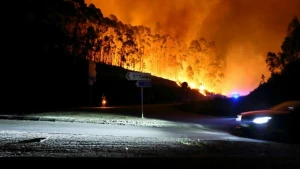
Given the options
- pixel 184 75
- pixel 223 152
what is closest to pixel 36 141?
pixel 223 152

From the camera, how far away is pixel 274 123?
15109mm

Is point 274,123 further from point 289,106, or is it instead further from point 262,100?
point 262,100

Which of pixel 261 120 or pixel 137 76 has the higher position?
pixel 137 76

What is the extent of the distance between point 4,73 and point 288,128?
38.6m

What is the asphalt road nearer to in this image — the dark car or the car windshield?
the dark car

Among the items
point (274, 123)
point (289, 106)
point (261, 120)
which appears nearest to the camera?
point (274, 123)

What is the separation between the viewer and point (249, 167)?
8.88 m

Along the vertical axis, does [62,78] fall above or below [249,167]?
above

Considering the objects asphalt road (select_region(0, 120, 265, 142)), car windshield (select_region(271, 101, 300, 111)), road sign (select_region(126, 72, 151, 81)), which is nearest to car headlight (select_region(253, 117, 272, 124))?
asphalt road (select_region(0, 120, 265, 142))

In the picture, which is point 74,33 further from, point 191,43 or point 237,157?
point 237,157

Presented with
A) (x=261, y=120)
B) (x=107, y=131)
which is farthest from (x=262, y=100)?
(x=107, y=131)

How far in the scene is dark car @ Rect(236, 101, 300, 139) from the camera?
15.0 meters

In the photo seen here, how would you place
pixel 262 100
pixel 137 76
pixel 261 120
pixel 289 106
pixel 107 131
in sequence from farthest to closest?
pixel 262 100 → pixel 137 76 → pixel 289 106 → pixel 107 131 → pixel 261 120

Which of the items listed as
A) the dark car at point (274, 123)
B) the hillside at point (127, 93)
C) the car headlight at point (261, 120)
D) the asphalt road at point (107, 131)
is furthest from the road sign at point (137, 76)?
the hillside at point (127, 93)
